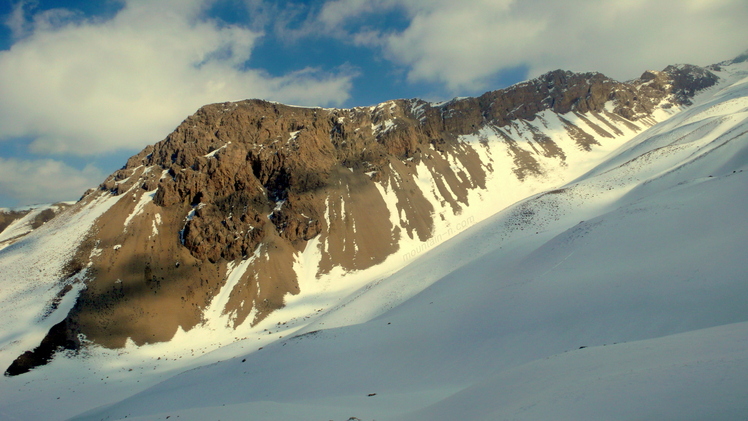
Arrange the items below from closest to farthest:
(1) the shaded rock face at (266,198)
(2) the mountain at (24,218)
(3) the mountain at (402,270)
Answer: (3) the mountain at (402,270) → (1) the shaded rock face at (266,198) → (2) the mountain at (24,218)

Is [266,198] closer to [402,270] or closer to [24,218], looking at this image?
[402,270]

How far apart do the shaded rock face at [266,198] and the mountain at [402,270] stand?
41 centimetres

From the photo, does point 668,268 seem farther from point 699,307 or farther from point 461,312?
point 461,312

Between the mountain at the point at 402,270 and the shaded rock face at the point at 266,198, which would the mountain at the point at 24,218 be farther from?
the shaded rock face at the point at 266,198

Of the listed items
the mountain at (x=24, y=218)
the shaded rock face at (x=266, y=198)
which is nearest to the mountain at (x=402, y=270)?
the shaded rock face at (x=266, y=198)

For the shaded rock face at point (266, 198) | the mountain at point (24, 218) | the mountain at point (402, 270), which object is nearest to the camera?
the mountain at point (402, 270)

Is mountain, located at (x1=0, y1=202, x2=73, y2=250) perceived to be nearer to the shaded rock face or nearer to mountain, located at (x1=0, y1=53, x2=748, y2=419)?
mountain, located at (x1=0, y1=53, x2=748, y2=419)

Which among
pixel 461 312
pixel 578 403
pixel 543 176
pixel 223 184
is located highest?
pixel 223 184

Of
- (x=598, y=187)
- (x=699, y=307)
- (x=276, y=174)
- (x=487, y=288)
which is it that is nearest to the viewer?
(x=699, y=307)

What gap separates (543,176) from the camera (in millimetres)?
85875

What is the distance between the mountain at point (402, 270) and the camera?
1177 cm

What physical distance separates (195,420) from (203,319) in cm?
3803

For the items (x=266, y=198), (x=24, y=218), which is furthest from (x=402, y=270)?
(x=24, y=218)

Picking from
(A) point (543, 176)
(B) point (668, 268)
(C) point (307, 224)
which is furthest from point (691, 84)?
(B) point (668, 268)
